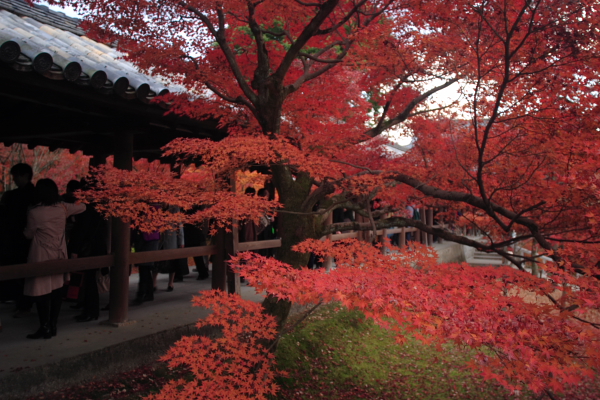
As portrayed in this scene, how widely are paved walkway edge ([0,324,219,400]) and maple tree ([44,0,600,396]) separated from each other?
1.40 m

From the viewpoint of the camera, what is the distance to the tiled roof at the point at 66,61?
13.0 ft

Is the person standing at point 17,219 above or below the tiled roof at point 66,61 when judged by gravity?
below

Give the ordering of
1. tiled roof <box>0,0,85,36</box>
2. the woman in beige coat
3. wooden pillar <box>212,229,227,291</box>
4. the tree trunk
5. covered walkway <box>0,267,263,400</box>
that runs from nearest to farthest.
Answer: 1. covered walkway <box>0,267,263,400</box>
2. the woman in beige coat
3. the tree trunk
4. tiled roof <box>0,0,85,36</box>
5. wooden pillar <box>212,229,227,291</box>

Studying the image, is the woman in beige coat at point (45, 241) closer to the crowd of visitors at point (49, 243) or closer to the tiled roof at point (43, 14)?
the crowd of visitors at point (49, 243)

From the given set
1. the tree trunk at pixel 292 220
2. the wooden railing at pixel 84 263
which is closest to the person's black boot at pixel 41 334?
the wooden railing at pixel 84 263

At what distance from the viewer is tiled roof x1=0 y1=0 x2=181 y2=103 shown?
3.98m

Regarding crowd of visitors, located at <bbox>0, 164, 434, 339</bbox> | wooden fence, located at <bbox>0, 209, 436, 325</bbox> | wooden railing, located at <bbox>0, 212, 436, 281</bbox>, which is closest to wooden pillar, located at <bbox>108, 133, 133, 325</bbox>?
wooden fence, located at <bbox>0, 209, 436, 325</bbox>

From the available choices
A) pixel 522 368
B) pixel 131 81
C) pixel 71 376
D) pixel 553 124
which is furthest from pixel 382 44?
pixel 71 376

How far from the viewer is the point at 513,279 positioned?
3.87 m

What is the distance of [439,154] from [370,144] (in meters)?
1.36

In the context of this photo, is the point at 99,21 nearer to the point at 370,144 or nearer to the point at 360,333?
the point at 370,144

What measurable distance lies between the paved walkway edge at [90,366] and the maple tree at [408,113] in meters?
1.40

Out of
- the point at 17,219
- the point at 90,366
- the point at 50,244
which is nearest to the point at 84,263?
the point at 50,244

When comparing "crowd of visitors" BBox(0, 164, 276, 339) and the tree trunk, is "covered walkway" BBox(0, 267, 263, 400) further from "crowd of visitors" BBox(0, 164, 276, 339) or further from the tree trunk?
the tree trunk
